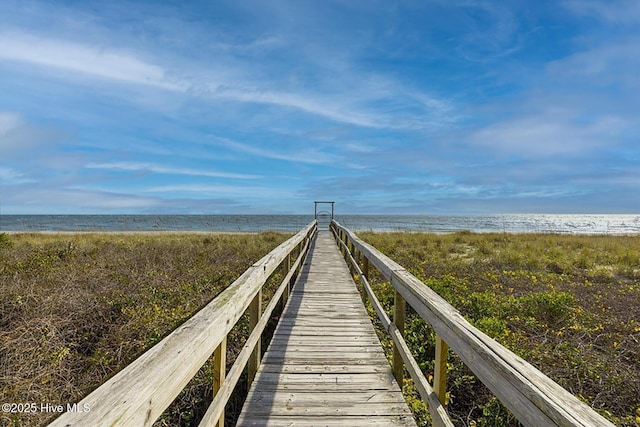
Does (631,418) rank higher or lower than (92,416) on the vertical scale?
lower

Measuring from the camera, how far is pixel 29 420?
9.09 ft

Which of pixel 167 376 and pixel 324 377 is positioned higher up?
pixel 167 376

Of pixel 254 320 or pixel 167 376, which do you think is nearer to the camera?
pixel 167 376

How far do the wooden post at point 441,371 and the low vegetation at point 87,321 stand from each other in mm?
1526

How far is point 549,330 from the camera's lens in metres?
5.12

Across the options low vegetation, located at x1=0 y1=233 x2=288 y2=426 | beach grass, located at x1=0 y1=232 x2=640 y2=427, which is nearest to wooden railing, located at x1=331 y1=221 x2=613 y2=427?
beach grass, located at x1=0 y1=232 x2=640 y2=427

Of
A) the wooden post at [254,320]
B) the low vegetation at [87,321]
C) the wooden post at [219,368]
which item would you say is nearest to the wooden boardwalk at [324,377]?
the wooden post at [254,320]

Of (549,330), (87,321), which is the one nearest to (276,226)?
(87,321)

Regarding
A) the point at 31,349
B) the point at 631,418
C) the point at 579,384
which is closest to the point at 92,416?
the point at 31,349

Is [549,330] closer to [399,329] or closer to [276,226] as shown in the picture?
[399,329]

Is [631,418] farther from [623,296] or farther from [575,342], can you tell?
[623,296]

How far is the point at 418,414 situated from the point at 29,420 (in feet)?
10.6

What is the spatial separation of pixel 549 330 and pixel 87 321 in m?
6.70

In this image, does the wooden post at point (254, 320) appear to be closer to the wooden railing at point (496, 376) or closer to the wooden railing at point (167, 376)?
the wooden railing at point (167, 376)
